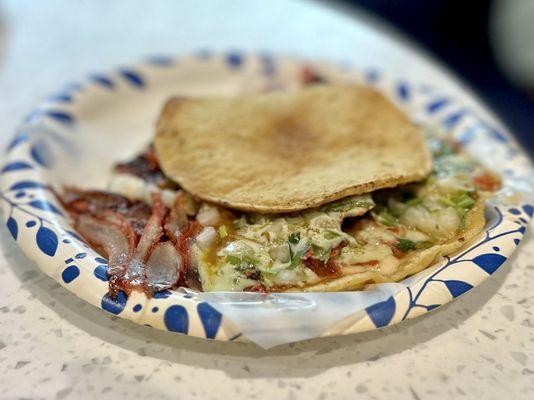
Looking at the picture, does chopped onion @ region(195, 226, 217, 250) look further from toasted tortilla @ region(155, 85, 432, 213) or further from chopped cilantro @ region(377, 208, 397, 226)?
chopped cilantro @ region(377, 208, 397, 226)

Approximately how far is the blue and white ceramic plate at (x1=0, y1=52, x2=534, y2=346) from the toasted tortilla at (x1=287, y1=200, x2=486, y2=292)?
0.03 metres

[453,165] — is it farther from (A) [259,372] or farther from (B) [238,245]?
(A) [259,372]

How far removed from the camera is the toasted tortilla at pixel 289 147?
1565 millimetres

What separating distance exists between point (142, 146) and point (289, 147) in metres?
0.66

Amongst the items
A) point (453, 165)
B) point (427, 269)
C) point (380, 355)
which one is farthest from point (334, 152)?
point (380, 355)

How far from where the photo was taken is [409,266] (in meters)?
1.41

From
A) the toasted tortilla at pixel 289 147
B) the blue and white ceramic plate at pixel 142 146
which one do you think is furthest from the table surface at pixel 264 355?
the toasted tortilla at pixel 289 147

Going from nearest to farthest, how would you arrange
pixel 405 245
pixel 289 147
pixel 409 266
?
pixel 409 266 < pixel 405 245 < pixel 289 147

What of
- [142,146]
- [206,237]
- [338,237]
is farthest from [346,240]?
[142,146]

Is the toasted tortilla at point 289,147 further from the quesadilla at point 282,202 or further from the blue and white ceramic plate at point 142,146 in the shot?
the blue and white ceramic plate at point 142,146

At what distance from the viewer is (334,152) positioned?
1771mm

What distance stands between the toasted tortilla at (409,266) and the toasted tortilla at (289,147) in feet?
0.71

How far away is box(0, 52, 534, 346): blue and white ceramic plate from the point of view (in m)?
1.26

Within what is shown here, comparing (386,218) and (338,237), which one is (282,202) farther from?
(386,218)
